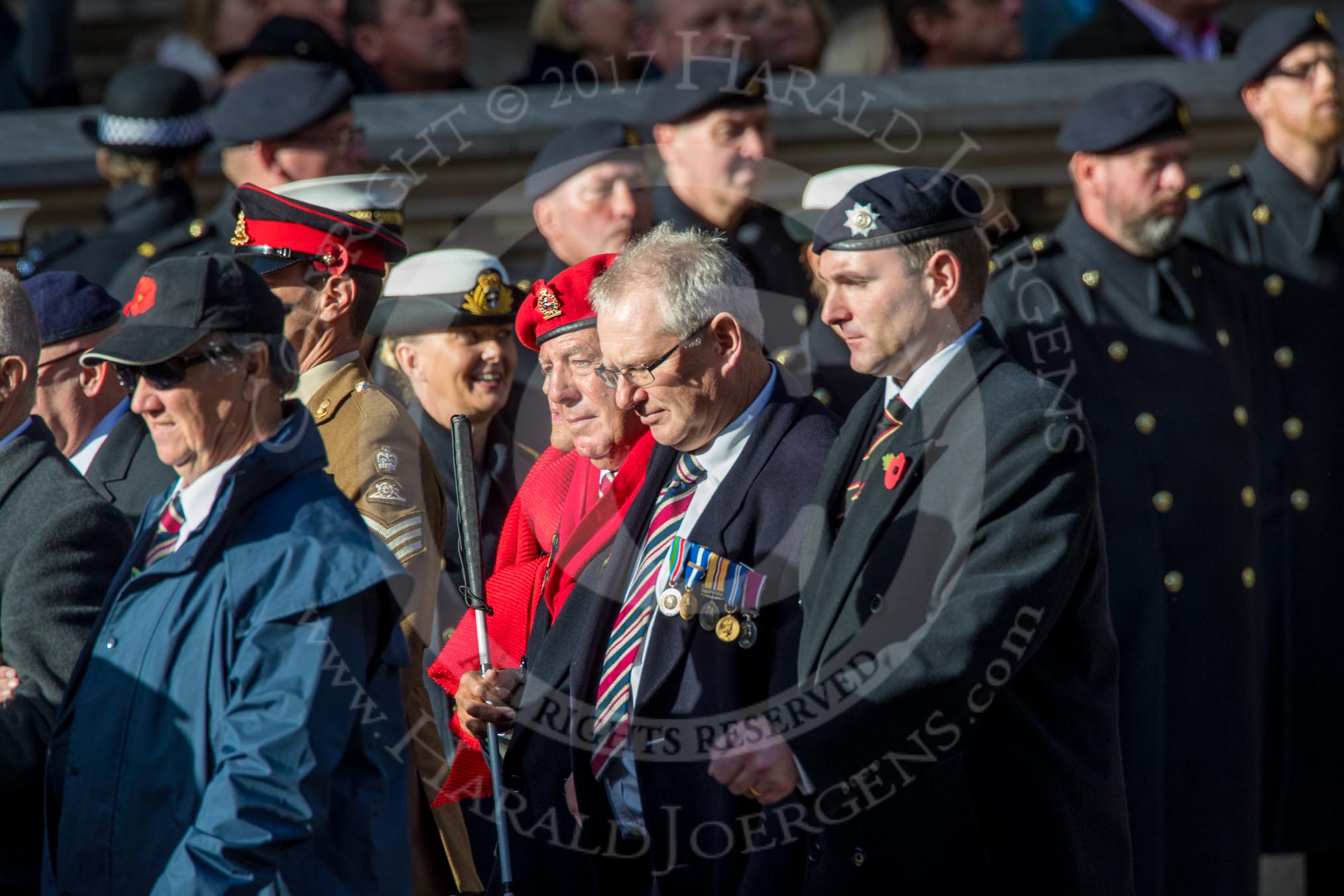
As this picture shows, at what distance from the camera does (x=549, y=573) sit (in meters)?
4.28

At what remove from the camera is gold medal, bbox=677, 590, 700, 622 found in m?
3.81

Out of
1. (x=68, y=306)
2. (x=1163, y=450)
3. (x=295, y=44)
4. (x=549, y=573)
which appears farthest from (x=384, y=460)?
(x=295, y=44)

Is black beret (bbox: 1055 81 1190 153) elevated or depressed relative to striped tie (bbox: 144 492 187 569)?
depressed

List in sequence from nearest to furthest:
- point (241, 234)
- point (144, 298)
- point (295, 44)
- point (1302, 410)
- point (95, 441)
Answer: point (144, 298), point (241, 234), point (95, 441), point (1302, 410), point (295, 44)

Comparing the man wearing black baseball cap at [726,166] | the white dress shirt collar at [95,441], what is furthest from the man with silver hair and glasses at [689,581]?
the man wearing black baseball cap at [726,166]

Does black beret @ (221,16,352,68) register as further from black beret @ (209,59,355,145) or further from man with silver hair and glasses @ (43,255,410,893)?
man with silver hair and glasses @ (43,255,410,893)

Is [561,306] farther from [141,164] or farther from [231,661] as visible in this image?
[141,164]

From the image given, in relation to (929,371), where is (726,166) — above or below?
below

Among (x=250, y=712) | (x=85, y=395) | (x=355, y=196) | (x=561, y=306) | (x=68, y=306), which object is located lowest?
(x=85, y=395)

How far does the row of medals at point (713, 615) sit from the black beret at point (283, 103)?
2658 mm

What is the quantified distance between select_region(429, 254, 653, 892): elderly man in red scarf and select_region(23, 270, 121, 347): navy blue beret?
1.26 metres

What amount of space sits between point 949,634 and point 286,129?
315 cm

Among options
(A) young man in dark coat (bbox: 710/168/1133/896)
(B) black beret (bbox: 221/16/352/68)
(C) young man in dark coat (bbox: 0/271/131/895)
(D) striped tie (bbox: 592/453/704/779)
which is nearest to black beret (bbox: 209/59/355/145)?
(B) black beret (bbox: 221/16/352/68)

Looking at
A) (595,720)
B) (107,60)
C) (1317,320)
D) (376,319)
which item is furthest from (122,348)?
(107,60)
